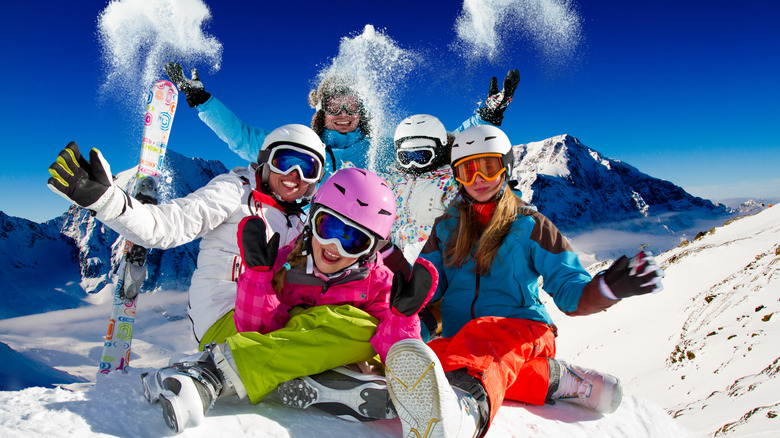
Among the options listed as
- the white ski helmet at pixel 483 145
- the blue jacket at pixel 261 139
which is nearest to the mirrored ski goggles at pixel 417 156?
the blue jacket at pixel 261 139

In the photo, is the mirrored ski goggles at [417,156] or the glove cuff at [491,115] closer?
the mirrored ski goggles at [417,156]

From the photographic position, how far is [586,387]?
269 centimetres

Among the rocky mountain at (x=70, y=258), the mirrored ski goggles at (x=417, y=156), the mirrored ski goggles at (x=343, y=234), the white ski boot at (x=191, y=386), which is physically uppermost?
the rocky mountain at (x=70, y=258)

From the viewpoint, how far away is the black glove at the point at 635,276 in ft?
6.61

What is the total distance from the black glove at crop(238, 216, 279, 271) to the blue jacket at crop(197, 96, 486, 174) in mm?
2835

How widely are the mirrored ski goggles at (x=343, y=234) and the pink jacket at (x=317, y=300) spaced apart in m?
0.14

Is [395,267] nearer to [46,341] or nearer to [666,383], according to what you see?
[666,383]

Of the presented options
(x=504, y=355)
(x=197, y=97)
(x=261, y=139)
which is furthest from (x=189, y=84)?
(x=504, y=355)

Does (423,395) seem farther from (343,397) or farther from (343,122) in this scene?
(343,122)

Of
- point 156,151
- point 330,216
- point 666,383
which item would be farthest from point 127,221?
point 666,383

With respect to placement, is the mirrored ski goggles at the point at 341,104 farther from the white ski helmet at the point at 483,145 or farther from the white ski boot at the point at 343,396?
the white ski boot at the point at 343,396

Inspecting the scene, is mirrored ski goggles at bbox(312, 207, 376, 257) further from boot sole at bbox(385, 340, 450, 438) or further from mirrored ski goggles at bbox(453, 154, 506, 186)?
mirrored ski goggles at bbox(453, 154, 506, 186)

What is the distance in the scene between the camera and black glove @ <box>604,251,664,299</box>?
6.61 feet

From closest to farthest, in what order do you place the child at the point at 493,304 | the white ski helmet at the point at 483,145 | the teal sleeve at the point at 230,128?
the child at the point at 493,304 → the white ski helmet at the point at 483,145 → the teal sleeve at the point at 230,128
